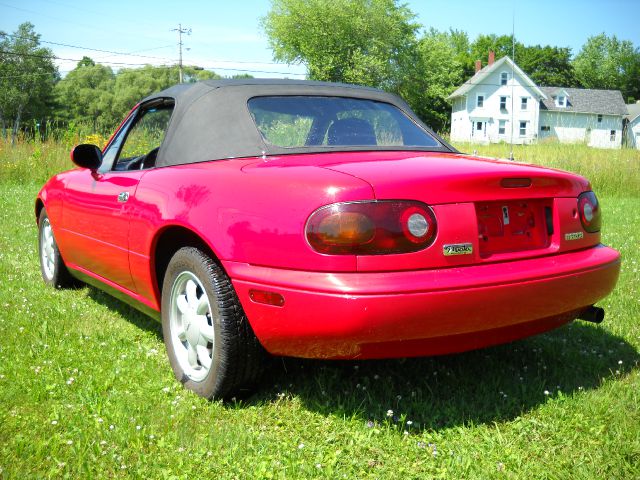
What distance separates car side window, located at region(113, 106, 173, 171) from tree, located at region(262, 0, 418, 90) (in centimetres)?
4789

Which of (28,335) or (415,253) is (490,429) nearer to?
(415,253)

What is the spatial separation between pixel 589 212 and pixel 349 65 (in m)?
51.2

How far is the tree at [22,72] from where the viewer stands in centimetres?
6412

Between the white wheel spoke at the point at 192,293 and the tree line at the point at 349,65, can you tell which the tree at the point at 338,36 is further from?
the white wheel spoke at the point at 192,293

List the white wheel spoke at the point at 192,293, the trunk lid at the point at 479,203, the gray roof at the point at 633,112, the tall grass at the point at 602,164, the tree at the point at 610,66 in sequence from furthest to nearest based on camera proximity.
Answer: the tree at the point at 610,66 < the gray roof at the point at 633,112 < the tall grass at the point at 602,164 < the white wheel spoke at the point at 192,293 < the trunk lid at the point at 479,203

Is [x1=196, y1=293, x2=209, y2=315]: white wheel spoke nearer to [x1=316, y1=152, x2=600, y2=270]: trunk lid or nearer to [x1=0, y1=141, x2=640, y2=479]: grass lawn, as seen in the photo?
[x1=0, y1=141, x2=640, y2=479]: grass lawn

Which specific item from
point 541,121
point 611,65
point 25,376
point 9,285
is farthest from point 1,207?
point 611,65

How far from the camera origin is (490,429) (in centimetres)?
258

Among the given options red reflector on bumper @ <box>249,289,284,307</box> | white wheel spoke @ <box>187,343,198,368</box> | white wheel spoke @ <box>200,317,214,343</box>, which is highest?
red reflector on bumper @ <box>249,289,284,307</box>

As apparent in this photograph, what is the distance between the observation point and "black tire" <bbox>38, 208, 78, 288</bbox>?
4.77 metres

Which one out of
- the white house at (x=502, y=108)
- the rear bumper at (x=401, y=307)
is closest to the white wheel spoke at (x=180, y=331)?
the rear bumper at (x=401, y=307)

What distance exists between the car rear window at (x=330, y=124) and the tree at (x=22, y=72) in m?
67.9

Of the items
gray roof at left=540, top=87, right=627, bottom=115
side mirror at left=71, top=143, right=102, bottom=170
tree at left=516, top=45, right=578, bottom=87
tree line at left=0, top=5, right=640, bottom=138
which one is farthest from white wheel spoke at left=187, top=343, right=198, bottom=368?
tree at left=516, top=45, right=578, bottom=87

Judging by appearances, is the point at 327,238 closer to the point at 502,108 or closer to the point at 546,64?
the point at 502,108
